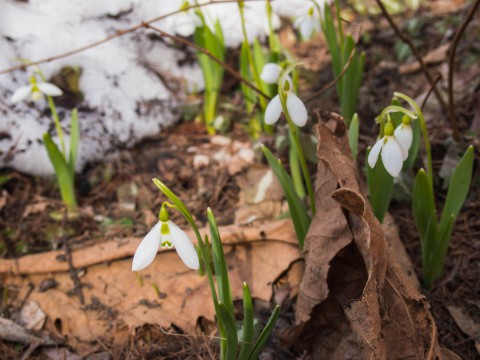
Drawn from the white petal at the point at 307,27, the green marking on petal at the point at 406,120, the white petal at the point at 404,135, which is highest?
the white petal at the point at 307,27

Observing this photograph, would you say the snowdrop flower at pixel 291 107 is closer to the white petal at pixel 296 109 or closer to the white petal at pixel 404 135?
the white petal at pixel 296 109

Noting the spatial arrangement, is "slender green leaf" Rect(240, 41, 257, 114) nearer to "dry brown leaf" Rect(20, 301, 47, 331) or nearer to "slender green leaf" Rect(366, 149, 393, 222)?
"slender green leaf" Rect(366, 149, 393, 222)

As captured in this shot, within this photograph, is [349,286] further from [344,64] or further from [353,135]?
[344,64]

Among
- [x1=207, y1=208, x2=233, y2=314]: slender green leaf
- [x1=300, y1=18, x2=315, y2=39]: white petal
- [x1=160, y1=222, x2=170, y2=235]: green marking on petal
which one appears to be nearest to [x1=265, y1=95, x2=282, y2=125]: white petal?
[x1=207, y1=208, x2=233, y2=314]: slender green leaf

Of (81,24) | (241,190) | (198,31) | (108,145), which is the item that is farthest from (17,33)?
(241,190)

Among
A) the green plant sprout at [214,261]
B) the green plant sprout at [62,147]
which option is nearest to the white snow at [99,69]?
the green plant sprout at [62,147]
